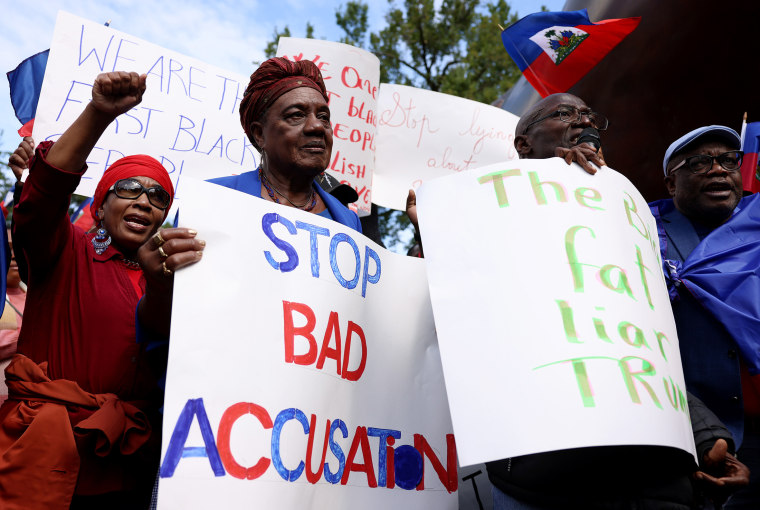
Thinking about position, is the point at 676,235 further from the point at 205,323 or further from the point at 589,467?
the point at 205,323

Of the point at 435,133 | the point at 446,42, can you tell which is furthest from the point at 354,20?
the point at 435,133

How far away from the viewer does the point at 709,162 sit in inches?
107

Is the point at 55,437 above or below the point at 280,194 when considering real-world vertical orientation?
below

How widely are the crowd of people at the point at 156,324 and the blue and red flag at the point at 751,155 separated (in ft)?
3.75

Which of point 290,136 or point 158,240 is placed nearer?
point 158,240

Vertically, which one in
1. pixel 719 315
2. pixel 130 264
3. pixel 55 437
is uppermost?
pixel 130 264

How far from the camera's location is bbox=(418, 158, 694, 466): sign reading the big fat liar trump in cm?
144

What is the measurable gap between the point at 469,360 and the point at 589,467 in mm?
426

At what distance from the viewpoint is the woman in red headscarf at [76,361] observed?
1.83 metres

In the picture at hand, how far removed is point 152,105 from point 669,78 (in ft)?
10.9

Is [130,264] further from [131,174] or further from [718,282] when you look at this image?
[718,282]

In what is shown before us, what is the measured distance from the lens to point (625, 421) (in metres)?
1.44

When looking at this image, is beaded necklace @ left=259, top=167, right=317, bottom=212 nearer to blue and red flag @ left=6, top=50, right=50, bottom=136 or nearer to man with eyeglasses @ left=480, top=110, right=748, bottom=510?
man with eyeglasses @ left=480, top=110, right=748, bottom=510

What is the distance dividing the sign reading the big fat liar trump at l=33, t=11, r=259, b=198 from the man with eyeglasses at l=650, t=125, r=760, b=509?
224cm
